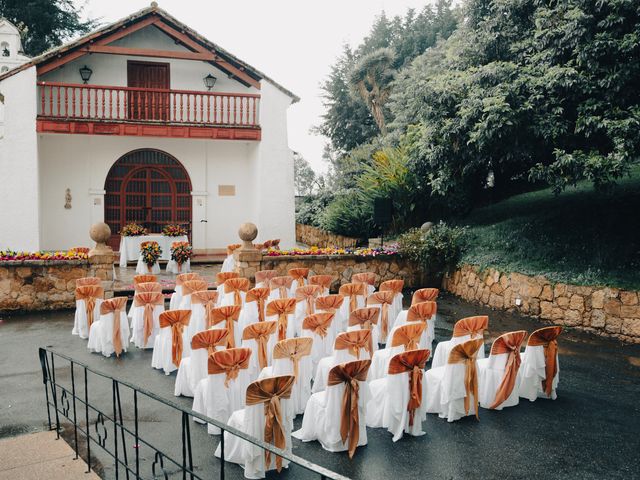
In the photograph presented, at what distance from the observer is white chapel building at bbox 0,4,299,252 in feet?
48.2

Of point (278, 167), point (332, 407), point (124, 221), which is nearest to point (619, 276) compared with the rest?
point (332, 407)

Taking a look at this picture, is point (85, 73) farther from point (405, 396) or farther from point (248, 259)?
point (405, 396)

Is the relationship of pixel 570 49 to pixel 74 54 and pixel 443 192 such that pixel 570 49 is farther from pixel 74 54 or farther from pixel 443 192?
pixel 74 54

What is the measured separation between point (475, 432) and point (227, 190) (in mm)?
13756

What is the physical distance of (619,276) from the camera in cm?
927

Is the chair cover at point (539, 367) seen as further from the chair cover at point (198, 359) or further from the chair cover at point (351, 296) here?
the chair cover at point (198, 359)

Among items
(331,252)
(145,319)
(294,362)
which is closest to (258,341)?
(294,362)

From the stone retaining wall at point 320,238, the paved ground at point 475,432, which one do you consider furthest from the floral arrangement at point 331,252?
the paved ground at point 475,432

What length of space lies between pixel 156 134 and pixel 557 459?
45.6 ft

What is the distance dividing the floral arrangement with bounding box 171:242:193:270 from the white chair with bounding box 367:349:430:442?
31.0ft

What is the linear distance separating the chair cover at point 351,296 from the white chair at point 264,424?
4.34 metres

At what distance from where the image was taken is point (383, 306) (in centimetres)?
889

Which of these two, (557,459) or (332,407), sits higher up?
(332,407)

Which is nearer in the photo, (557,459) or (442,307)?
(557,459)
